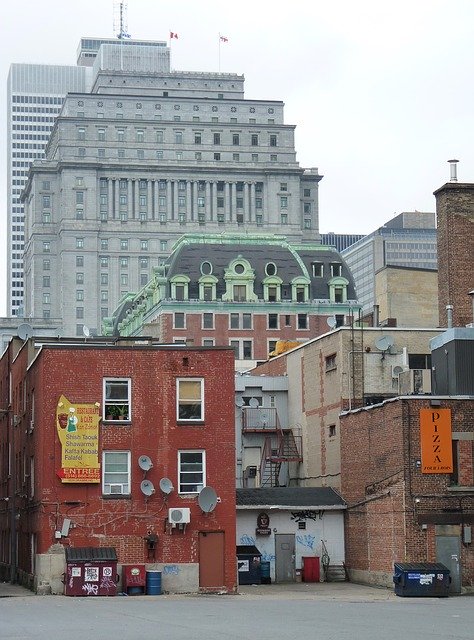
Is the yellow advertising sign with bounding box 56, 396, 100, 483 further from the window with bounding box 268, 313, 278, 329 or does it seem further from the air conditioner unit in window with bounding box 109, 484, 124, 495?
the window with bounding box 268, 313, 278, 329

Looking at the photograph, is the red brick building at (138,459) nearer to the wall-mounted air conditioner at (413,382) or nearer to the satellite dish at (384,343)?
the wall-mounted air conditioner at (413,382)

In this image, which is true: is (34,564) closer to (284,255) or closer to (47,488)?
(47,488)

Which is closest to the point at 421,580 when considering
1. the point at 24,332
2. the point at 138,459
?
the point at 138,459

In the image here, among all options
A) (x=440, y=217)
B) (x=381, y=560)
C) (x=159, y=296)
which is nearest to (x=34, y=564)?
(x=381, y=560)

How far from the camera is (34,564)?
5616 cm

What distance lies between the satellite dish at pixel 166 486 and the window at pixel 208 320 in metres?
98.3

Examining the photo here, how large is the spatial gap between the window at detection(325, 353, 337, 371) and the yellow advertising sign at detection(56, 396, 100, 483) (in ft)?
53.3

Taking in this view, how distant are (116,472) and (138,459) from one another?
1.01 meters

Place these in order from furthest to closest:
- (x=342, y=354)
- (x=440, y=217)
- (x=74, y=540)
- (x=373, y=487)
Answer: (x=440, y=217) → (x=342, y=354) → (x=373, y=487) → (x=74, y=540)

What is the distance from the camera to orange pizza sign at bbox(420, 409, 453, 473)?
55.3 metres

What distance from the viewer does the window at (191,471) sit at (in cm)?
5544

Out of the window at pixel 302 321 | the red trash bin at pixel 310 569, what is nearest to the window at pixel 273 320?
the window at pixel 302 321

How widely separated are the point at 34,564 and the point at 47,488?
3817 millimetres

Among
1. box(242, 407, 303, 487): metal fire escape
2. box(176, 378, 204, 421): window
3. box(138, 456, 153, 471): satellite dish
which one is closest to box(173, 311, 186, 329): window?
box(242, 407, 303, 487): metal fire escape
